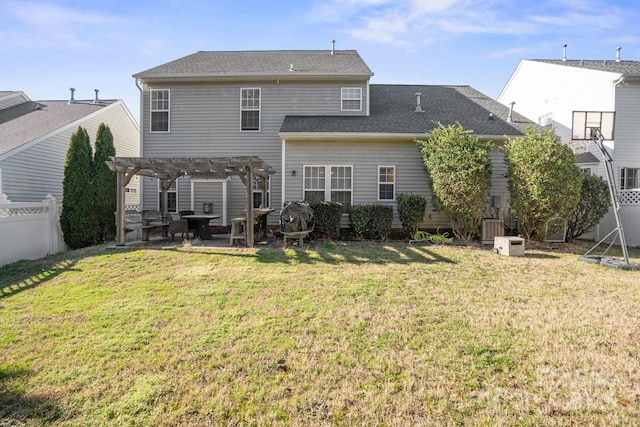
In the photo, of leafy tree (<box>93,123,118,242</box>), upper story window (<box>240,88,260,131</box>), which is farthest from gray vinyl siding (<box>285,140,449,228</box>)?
leafy tree (<box>93,123,118,242</box>)

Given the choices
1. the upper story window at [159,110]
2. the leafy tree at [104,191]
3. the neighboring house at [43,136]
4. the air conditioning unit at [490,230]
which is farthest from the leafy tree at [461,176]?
the neighboring house at [43,136]

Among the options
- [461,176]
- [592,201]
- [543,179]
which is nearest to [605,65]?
[592,201]

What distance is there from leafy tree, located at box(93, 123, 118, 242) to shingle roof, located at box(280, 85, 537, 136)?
5.87 metres

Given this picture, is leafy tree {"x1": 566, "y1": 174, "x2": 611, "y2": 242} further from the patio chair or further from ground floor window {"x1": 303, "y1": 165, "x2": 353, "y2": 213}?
the patio chair

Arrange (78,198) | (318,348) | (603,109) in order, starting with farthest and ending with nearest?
(603,109) < (78,198) < (318,348)

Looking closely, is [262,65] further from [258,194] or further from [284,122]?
[258,194]

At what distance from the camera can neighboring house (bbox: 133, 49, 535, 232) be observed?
11.1 m

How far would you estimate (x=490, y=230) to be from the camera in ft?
31.5

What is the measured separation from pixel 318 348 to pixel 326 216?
258 inches

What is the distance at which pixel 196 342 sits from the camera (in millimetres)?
3471

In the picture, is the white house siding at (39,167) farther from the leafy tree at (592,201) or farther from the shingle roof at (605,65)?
the shingle roof at (605,65)

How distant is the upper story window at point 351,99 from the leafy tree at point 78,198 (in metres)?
8.83

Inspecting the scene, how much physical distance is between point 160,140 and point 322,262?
8815mm

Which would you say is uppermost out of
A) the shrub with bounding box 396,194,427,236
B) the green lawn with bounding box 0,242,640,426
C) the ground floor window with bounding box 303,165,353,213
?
the ground floor window with bounding box 303,165,353,213
